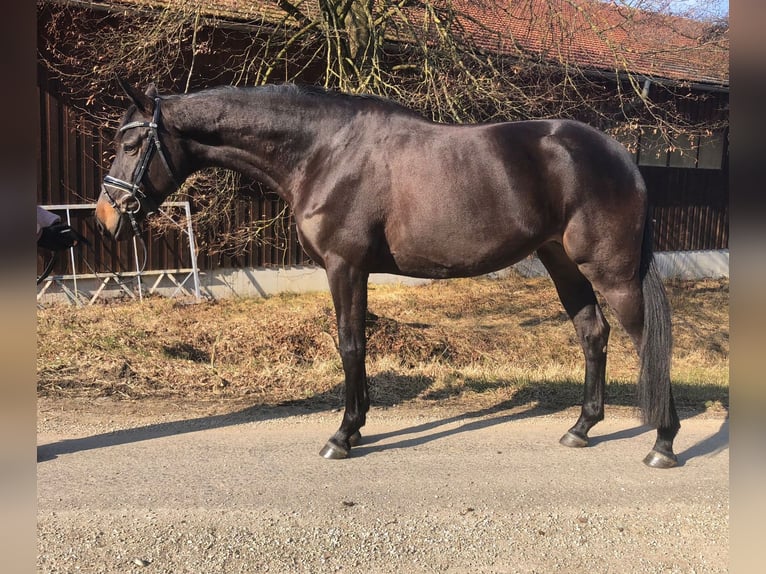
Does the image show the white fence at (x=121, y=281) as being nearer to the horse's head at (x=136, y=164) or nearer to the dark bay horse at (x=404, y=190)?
the horse's head at (x=136, y=164)

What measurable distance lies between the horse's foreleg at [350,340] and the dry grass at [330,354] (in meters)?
1.20

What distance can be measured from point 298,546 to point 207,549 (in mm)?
422

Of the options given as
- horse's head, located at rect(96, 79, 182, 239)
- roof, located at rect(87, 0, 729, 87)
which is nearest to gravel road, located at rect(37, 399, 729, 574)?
horse's head, located at rect(96, 79, 182, 239)

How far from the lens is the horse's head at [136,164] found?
395 cm

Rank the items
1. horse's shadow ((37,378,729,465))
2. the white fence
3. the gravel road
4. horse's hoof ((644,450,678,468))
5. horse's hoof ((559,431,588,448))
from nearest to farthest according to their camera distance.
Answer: the gravel road → horse's hoof ((644,450,678,468)) → horse's shadow ((37,378,729,465)) → horse's hoof ((559,431,588,448)) → the white fence

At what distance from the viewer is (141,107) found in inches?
156

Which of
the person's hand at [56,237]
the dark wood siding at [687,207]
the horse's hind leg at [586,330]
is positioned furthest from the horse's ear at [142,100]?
the dark wood siding at [687,207]

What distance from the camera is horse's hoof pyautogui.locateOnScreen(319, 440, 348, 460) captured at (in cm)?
414

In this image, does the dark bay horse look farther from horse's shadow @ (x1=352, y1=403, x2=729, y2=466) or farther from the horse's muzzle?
horse's shadow @ (x1=352, y1=403, x2=729, y2=466)

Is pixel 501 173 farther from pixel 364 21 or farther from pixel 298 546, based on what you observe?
pixel 364 21

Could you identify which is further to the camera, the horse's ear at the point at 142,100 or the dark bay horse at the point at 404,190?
the dark bay horse at the point at 404,190

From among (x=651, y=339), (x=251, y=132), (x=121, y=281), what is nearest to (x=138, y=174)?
(x=251, y=132)
